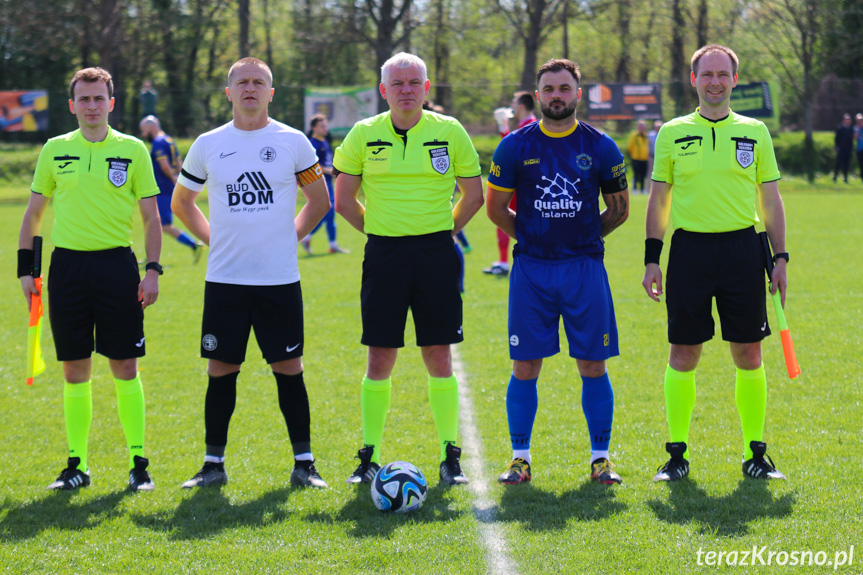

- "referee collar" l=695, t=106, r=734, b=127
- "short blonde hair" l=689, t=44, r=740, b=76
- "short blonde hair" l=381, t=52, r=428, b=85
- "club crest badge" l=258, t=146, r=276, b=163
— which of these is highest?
"short blonde hair" l=689, t=44, r=740, b=76

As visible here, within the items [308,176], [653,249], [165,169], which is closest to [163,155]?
[165,169]

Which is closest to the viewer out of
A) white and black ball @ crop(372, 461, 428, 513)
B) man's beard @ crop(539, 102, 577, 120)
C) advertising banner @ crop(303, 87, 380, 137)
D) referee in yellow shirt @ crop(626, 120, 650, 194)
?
white and black ball @ crop(372, 461, 428, 513)

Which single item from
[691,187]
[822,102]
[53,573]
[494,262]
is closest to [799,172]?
[822,102]

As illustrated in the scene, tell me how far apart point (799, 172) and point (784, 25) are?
6221 millimetres

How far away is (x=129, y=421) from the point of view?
4961 mm

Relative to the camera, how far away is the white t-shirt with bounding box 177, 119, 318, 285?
15.2ft

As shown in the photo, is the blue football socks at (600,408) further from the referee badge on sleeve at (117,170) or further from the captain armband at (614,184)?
the referee badge on sleeve at (117,170)

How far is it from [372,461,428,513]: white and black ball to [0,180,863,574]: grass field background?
65 mm

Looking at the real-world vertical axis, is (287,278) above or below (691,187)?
below

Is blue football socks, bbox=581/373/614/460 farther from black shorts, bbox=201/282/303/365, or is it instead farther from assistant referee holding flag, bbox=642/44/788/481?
black shorts, bbox=201/282/303/365

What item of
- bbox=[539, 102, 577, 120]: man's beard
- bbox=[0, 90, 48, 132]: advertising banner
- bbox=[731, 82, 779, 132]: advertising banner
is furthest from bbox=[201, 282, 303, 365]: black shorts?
bbox=[0, 90, 48, 132]: advertising banner

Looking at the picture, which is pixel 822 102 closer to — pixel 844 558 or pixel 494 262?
pixel 494 262

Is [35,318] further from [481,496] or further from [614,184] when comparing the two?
[614,184]

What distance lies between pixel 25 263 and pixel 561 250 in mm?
2961
